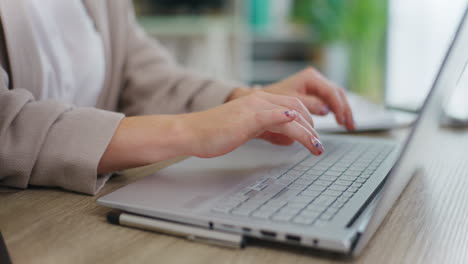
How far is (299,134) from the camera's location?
19.4 inches

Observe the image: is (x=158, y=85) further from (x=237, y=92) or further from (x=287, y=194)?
(x=287, y=194)

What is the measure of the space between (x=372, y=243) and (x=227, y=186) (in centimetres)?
16

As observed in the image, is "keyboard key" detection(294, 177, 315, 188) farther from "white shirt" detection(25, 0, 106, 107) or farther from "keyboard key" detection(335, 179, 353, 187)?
"white shirt" detection(25, 0, 106, 107)

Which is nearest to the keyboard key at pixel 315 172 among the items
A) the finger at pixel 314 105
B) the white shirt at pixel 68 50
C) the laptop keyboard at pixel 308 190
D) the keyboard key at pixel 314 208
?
the laptop keyboard at pixel 308 190

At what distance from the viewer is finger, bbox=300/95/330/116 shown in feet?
2.32

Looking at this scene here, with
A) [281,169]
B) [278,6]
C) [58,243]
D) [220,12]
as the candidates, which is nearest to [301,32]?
[278,6]

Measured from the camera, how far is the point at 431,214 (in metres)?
0.44

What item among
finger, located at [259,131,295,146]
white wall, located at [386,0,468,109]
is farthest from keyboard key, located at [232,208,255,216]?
white wall, located at [386,0,468,109]

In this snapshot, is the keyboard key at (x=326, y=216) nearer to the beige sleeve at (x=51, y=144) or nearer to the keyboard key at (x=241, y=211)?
the keyboard key at (x=241, y=211)

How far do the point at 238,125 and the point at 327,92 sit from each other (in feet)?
1.01

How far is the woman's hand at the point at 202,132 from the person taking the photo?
479mm

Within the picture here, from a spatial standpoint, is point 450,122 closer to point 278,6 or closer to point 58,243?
point 58,243

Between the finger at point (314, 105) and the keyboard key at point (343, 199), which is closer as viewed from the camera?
the keyboard key at point (343, 199)

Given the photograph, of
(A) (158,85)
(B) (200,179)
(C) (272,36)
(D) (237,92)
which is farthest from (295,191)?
(C) (272,36)
